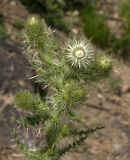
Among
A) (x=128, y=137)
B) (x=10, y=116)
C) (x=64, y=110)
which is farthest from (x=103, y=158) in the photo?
(x=64, y=110)

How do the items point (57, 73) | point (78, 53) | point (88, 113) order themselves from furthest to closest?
1. point (88, 113)
2. point (57, 73)
3. point (78, 53)

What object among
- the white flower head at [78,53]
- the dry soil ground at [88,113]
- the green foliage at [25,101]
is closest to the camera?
the white flower head at [78,53]

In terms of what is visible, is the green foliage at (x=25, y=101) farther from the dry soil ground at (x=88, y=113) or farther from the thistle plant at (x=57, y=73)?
the dry soil ground at (x=88, y=113)

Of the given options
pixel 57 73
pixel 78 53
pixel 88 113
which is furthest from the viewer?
pixel 88 113

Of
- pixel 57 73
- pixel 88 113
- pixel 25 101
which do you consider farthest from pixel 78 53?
pixel 88 113

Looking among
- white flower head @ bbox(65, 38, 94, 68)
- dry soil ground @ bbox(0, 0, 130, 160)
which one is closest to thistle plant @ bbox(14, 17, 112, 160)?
white flower head @ bbox(65, 38, 94, 68)

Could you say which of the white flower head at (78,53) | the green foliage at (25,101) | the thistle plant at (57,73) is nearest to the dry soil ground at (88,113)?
the thistle plant at (57,73)

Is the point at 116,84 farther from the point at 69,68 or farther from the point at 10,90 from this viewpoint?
the point at 69,68

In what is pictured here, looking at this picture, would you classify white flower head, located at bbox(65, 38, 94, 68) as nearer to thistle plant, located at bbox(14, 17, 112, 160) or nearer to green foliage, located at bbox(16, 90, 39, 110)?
thistle plant, located at bbox(14, 17, 112, 160)

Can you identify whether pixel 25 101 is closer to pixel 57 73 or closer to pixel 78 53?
pixel 57 73
